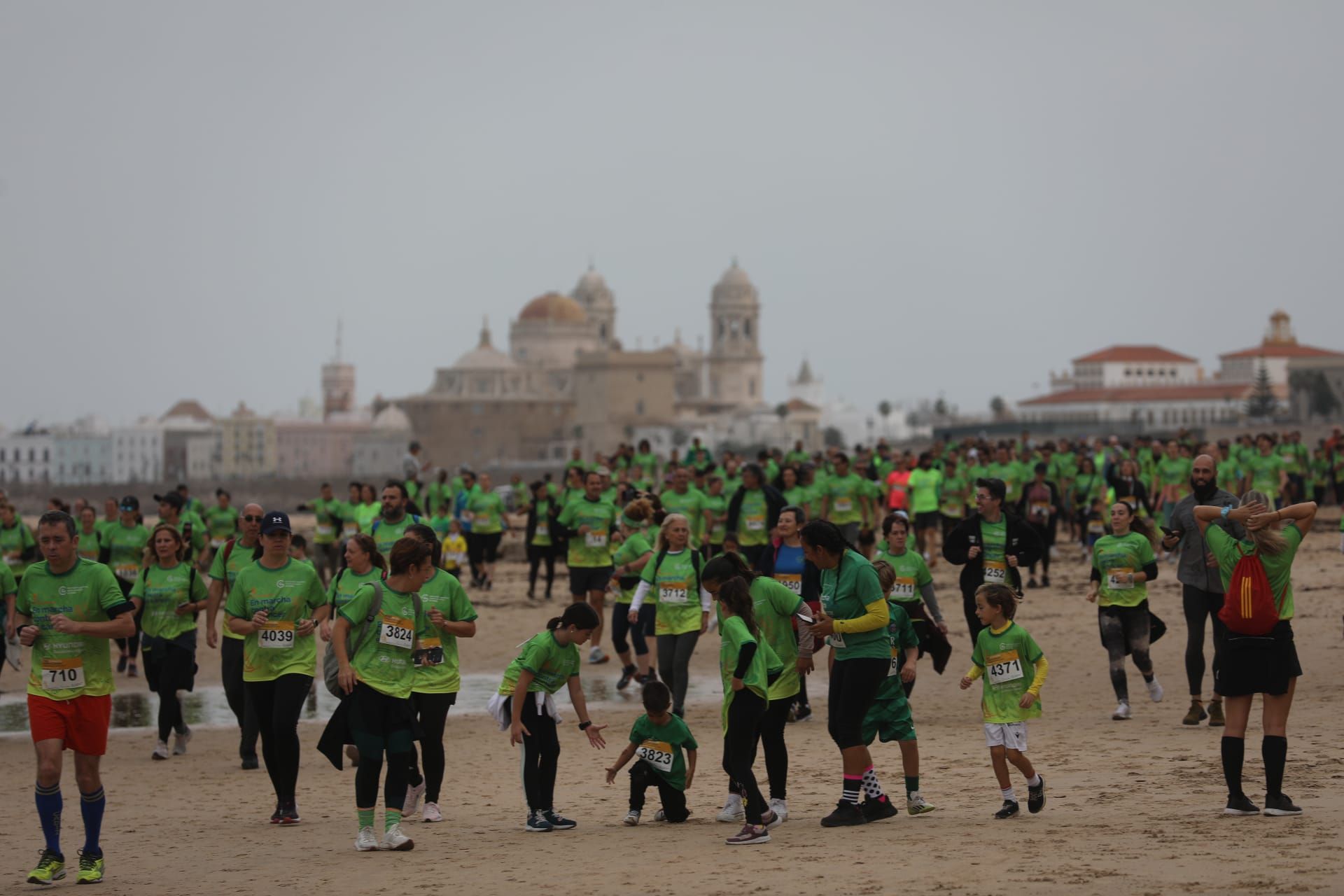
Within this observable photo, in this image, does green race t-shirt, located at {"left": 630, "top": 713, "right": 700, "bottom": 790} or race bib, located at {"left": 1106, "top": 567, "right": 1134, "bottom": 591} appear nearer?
green race t-shirt, located at {"left": 630, "top": 713, "right": 700, "bottom": 790}

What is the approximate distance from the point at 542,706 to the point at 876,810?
160cm

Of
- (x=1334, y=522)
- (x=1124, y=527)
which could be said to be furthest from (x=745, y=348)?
(x=1124, y=527)

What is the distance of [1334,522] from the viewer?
25.3 meters

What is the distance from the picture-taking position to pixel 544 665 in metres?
8.80

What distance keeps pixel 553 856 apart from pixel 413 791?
141cm

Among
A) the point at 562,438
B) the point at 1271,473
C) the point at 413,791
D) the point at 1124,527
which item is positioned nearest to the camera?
the point at 413,791

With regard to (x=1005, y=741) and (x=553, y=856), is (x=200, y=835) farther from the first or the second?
(x=1005, y=741)

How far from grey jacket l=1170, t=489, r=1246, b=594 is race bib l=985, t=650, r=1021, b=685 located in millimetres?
2333

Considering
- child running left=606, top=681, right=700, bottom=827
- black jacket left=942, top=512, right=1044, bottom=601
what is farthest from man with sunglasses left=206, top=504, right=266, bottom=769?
black jacket left=942, top=512, right=1044, bottom=601

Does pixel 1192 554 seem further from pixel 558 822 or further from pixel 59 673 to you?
pixel 59 673

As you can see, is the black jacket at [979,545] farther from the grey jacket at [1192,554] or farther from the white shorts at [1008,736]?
the white shorts at [1008,736]

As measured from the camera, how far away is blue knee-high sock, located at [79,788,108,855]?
7.91 meters

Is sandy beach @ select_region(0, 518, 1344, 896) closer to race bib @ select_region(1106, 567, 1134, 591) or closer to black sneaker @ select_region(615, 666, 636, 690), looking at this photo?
black sneaker @ select_region(615, 666, 636, 690)

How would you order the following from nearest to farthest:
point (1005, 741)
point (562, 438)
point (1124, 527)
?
point (1005, 741) < point (1124, 527) < point (562, 438)
